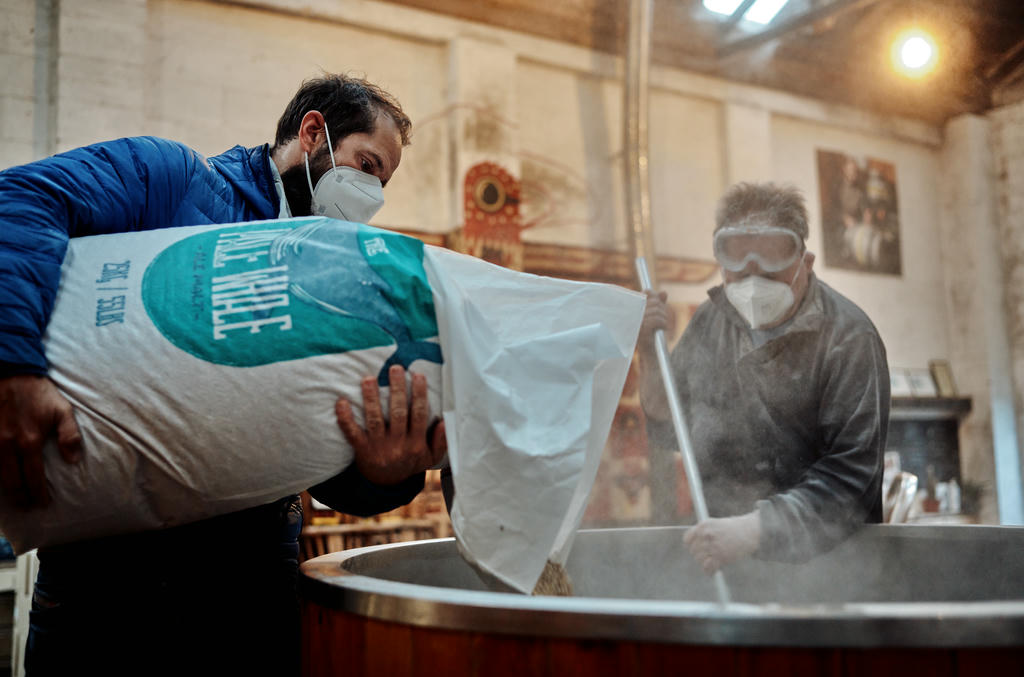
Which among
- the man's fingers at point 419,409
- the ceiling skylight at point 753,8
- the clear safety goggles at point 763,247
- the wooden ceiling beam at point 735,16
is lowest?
the man's fingers at point 419,409

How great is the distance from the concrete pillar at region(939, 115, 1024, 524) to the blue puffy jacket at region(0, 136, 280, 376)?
7953mm

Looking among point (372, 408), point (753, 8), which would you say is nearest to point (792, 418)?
point (372, 408)

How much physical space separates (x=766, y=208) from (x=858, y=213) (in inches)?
240

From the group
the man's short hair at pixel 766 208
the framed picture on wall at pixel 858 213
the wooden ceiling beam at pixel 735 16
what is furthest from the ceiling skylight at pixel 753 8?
the man's short hair at pixel 766 208

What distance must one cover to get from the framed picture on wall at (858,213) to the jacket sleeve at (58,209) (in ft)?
22.5

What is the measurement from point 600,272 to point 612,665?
522 centimetres

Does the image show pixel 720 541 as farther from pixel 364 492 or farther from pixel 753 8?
pixel 753 8

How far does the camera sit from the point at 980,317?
25.4 ft

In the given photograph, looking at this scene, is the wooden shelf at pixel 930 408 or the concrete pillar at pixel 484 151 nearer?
the concrete pillar at pixel 484 151

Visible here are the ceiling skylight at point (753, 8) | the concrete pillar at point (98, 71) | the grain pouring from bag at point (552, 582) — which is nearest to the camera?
the grain pouring from bag at point (552, 582)

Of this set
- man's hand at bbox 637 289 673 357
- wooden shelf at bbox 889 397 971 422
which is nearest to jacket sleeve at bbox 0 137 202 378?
man's hand at bbox 637 289 673 357

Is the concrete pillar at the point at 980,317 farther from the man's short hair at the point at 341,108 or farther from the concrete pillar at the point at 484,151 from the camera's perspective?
the man's short hair at the point at 341,108

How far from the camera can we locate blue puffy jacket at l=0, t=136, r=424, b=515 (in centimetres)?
94

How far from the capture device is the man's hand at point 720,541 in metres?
1.41
